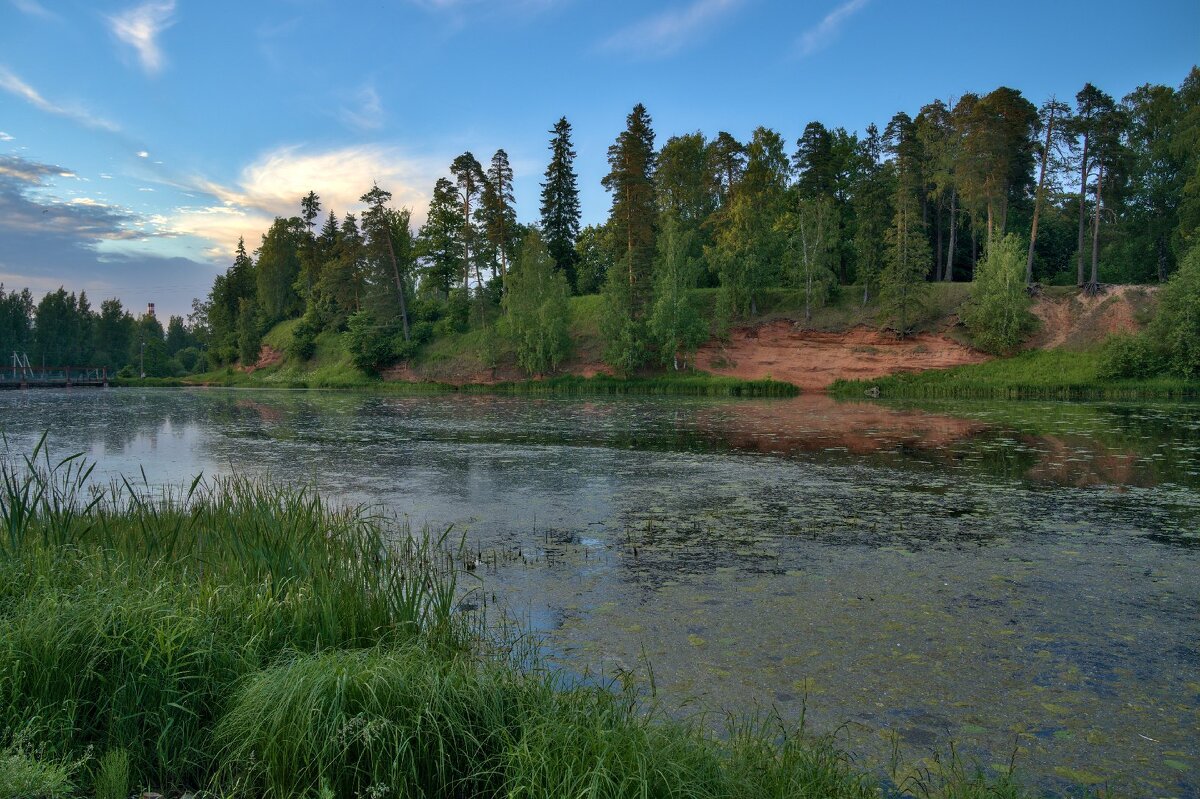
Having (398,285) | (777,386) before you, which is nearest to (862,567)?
(777,386)

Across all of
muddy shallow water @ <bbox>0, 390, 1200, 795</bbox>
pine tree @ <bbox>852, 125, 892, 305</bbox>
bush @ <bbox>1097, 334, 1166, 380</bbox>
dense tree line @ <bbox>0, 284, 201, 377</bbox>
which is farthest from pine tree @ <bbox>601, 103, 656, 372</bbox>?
dense tree line @ <bbox>0, 284, 201, 377</bbox>

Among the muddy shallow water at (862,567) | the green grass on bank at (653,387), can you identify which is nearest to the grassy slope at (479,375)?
the green grass on bank at (653,387)

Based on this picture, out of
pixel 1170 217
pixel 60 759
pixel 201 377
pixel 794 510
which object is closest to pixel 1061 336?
pixel 1170 217

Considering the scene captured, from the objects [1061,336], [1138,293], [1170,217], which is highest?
[1170,217]

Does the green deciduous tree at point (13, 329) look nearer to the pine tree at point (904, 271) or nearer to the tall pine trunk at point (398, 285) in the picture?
→ the tall pine trunk at point (398, 285)

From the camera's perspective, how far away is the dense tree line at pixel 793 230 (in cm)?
4784

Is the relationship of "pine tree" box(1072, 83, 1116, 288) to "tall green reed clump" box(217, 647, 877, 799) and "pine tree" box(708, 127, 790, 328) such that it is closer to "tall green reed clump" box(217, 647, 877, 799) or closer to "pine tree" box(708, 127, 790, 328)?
"pine tree" box(708, 127, 790, 328)

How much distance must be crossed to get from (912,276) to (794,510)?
42076 mm

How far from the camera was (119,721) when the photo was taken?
3797mm

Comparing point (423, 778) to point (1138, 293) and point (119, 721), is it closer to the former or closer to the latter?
point (119, 721)

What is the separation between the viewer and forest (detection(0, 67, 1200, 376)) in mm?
48000

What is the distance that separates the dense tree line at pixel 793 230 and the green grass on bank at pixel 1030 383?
8.13ft

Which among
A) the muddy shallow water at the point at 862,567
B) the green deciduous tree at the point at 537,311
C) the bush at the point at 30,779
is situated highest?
the green deciduous tree at the point at 537,311

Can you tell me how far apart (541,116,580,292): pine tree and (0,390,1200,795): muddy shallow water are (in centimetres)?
4992
